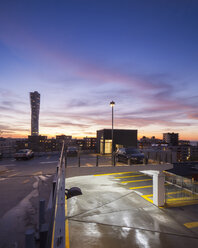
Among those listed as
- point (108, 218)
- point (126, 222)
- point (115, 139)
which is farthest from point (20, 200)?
point (115, 139)

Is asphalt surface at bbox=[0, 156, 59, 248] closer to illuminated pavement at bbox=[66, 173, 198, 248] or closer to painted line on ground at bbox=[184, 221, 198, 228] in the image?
illuminated pavement at bbox=[66, 173, 198, 248]

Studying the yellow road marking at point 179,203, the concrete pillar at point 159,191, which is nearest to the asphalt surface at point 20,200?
the concrete pillar at point 159,191

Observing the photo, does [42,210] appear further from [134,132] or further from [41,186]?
[134,132]

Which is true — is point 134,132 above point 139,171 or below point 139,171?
above

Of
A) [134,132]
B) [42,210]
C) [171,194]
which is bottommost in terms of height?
[171,194]

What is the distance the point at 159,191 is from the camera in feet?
25.1

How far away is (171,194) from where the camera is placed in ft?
31.7

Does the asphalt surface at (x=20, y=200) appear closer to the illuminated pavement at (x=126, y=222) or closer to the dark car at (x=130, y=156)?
the illuminated pavement at (x=126, y=222)

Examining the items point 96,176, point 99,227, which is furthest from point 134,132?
point 99,227

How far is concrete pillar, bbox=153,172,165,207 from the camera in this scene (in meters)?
7.58

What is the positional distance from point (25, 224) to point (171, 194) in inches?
319

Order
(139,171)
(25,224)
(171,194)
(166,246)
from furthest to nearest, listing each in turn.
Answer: (139,171) < (171,194) < (25,224) < (166,246)

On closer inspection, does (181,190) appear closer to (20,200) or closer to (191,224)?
(191,224)

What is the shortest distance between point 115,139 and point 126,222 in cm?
2456
